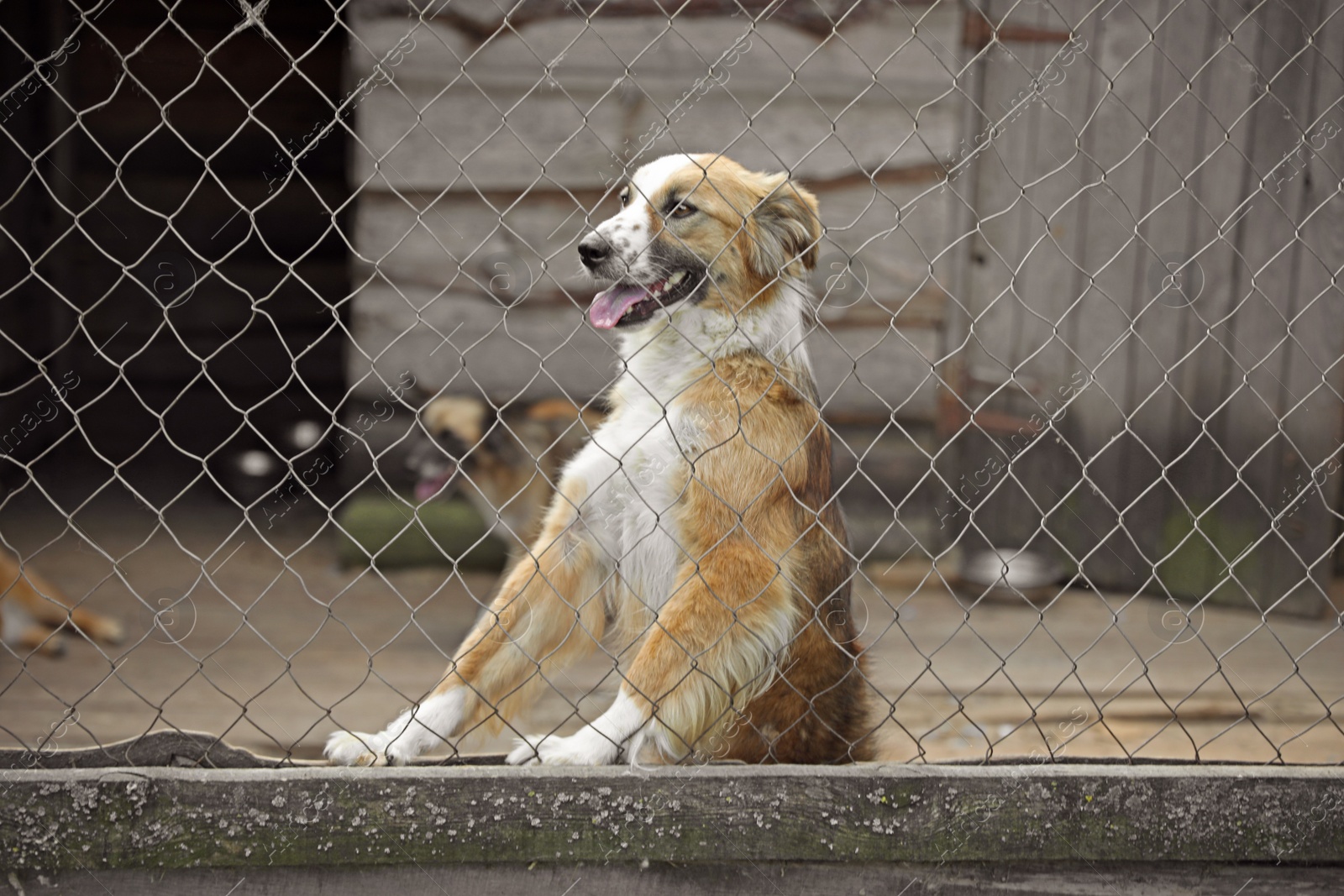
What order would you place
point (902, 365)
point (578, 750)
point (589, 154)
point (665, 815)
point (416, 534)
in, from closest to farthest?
point (665, 815) → point (578, 750) → point (589, 154) → point (416, 534) → point (902, 365)

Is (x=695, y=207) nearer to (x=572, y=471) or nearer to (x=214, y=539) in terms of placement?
(x=572, y=471)

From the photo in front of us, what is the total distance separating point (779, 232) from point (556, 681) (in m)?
1.81

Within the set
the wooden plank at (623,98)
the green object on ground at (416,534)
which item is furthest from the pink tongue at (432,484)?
the wooden plank at (623,98)

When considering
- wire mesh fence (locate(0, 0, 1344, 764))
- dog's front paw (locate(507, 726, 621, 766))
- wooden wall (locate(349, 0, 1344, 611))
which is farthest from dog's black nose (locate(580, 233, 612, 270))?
wooden wall (locate(349, 0, 1344, 611))

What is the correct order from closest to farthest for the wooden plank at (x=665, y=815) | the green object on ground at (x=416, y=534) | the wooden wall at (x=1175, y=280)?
1. the wooden plank at (x=665, y=815)
2. the wooden wall at (x=1175, y=280)
3. the green object on ground at (x=416, y=534)

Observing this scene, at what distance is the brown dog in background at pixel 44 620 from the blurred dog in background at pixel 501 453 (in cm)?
114

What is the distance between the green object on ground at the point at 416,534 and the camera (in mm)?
4730

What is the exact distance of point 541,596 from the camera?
2.36 metres

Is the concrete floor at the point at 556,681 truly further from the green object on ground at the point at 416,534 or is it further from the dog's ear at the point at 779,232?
the dog's ear at the point at 779,232

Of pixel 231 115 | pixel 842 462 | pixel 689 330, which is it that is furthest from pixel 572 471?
pixel 231 115

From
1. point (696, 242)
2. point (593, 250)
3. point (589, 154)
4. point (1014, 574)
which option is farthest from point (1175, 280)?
point (593, 250)

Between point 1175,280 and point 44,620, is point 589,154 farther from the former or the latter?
point 44,620

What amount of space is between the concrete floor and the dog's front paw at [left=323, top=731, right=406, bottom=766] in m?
0.24

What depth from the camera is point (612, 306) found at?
2.36m
